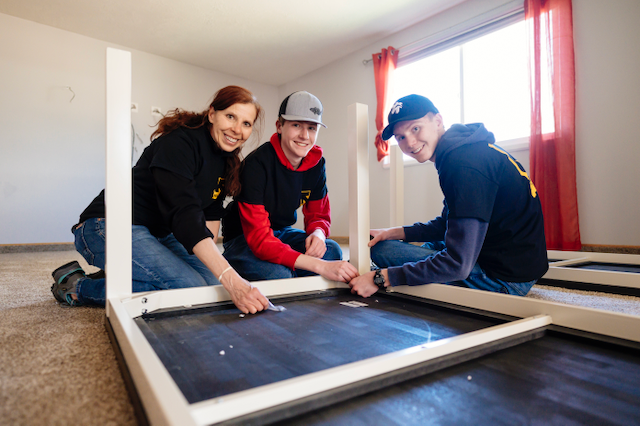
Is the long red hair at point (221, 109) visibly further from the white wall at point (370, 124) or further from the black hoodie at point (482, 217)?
the white wall at point (370, 124)

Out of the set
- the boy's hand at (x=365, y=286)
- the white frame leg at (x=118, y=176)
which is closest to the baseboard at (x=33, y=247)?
the white frame leg at (x=118, y=176)

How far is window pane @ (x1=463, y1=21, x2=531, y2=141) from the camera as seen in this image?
124 inches

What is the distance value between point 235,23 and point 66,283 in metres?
3.47

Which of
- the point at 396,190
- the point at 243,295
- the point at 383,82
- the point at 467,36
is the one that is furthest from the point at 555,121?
the point at 243,295

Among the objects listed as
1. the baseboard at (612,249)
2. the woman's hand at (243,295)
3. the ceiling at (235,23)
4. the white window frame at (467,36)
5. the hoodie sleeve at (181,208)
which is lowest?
the baseboard at (612,249)

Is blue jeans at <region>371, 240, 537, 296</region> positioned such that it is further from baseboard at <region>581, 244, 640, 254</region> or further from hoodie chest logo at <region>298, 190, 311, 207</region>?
baseboard at <region>581, 244, 640, 254</region>

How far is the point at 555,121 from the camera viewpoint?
9.29 ft

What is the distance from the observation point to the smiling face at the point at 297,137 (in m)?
1.39

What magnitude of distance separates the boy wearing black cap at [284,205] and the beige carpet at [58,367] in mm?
550

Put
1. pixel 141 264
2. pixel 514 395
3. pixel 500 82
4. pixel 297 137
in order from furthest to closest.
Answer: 1. pixel 500 82
2. pixel 297 137
3. pixel 141 264
4. pixel 514 395

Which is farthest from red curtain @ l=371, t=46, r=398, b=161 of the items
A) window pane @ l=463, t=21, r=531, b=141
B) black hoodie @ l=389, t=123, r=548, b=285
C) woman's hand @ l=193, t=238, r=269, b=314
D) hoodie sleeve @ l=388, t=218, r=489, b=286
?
woman's hand @ l=193, t=238, r=269, b=314

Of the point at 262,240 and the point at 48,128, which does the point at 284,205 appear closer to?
the point at 262,240

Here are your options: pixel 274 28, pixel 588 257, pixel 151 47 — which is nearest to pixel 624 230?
pixel 588 257

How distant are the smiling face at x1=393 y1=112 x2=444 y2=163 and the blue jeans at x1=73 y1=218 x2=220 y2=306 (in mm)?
860
